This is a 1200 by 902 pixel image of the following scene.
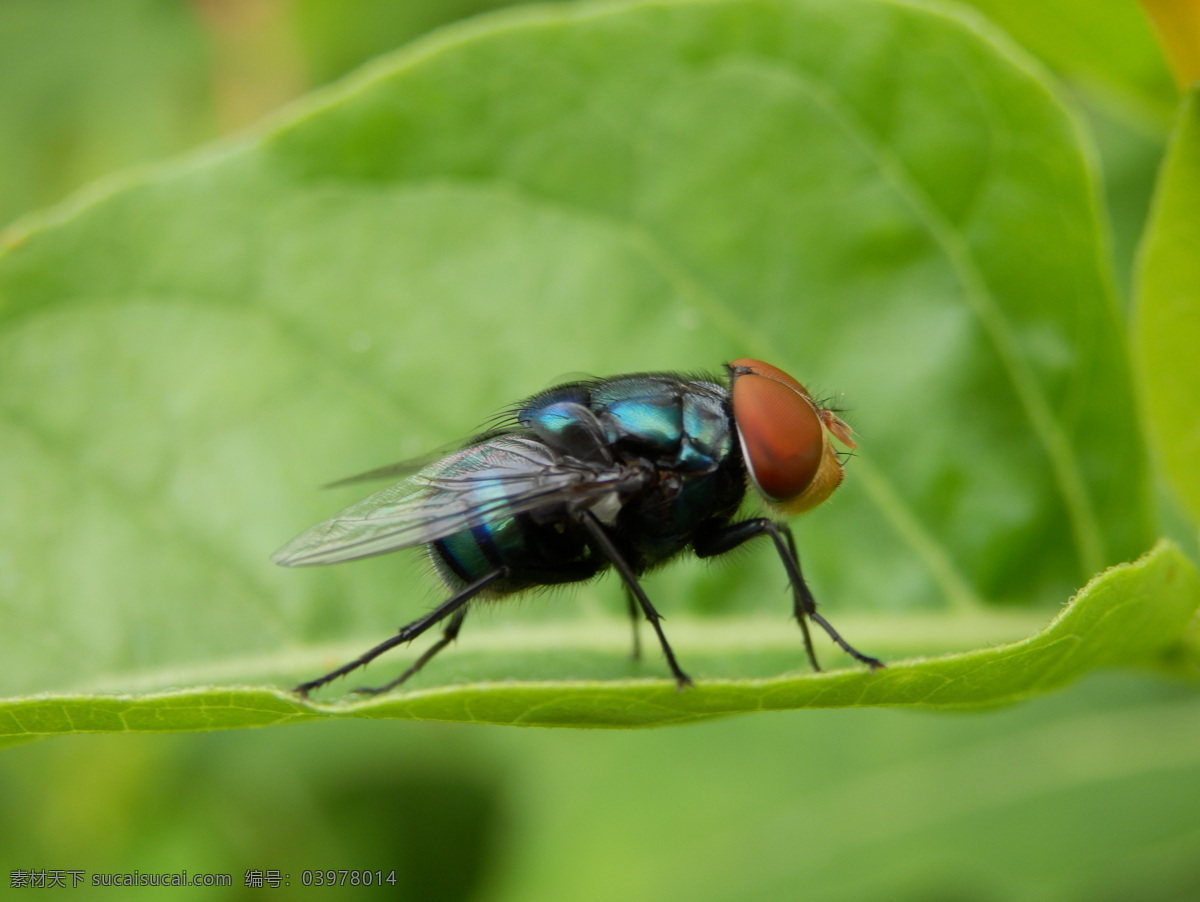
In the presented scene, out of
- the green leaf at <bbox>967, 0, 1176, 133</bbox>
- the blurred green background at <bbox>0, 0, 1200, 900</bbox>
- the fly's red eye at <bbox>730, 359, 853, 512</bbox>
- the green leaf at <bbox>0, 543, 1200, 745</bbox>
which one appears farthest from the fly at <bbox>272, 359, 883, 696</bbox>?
the blurred green background at <bbox>0, 0, 1200, 900</bbox>

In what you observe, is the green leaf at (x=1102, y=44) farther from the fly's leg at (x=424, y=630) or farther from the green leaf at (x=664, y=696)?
the fly's leg at (x=424, y=630)

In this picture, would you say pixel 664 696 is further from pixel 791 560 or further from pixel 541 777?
pixel 541 777

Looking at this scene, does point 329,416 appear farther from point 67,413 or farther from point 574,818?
point 574,818

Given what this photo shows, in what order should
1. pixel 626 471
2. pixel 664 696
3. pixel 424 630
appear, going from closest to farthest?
1. pixel 664 696
2. pixel 424 630
3. pixel 626 471

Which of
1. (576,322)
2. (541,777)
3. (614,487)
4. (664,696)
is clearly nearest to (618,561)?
(614,487)

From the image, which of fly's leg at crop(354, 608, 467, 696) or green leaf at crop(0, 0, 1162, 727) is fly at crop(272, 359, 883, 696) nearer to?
fly's leg at crop(354, 608, 467, 696)

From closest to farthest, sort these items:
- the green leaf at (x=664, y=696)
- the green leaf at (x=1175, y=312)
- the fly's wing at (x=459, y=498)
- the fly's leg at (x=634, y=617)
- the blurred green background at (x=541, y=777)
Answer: the green leaf at (x=664, y=696) < the green leaf at (x=1175, y=312) < the fly's wing at (x=459, y=498) < the fly's leg at (x=634, y=617) < the blurred green background at (x=541, y=777)

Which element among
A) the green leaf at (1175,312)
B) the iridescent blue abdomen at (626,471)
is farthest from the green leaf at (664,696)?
the iridescent blue abdomen at (626,471)
